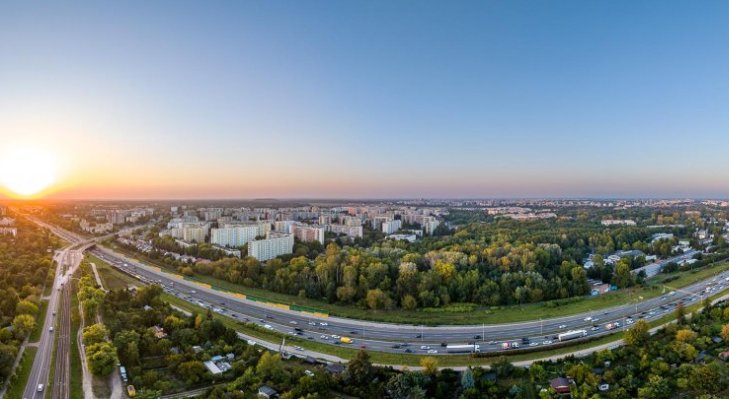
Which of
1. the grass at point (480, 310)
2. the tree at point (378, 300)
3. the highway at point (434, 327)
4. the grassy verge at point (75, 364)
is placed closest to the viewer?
the grassy verge at point (75, 364)

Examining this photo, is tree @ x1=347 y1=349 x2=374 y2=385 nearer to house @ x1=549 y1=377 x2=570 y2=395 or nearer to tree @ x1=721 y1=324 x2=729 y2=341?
house @ x1=549 y1=377 x2=570 y2=395

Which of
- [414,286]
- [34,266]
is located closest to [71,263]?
[34,266]

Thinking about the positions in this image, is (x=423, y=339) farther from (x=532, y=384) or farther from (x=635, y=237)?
(x=635, y=237)

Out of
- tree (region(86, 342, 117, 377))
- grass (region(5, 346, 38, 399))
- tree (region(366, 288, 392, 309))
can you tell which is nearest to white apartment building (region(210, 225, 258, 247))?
tree (region(366, 288, 392, 309))

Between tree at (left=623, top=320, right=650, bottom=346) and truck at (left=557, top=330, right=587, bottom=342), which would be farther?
truck at (left=557, top=330, right=587, bottom=342)

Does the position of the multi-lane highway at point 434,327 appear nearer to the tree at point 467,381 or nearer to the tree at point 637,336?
the tree at point 637,336

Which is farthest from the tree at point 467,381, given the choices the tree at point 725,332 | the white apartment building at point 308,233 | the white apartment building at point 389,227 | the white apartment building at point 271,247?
the white apartment building at point 389,227
